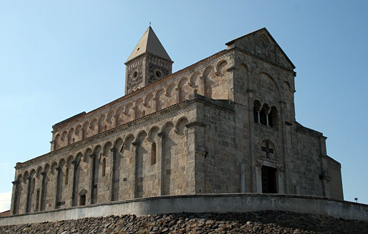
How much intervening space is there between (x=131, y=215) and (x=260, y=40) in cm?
1804

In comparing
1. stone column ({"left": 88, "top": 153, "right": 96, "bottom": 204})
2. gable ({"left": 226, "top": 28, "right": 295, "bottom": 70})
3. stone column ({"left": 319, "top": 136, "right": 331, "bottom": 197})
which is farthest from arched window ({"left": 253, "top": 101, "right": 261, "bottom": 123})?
stone column ({"left": 88, "top": 153, "right": 96, "bottom": 204})

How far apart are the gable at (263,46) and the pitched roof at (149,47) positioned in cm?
2093

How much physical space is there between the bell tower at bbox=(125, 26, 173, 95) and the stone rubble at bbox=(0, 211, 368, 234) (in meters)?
31.4

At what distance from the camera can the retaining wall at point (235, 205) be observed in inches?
760

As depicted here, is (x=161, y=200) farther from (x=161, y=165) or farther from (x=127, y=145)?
(x=127, y=145)

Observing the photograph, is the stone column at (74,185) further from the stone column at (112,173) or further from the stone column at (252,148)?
the stone column at (252,148)

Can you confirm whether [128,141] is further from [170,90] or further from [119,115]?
[119,115]

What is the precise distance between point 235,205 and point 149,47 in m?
36.0

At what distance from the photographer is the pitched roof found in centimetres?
5253

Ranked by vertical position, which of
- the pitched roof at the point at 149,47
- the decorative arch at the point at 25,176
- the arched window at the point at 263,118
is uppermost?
the pitched roof at the point at 149,47

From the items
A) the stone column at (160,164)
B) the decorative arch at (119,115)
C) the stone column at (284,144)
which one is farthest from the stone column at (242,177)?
the decorative arch at (119,115)

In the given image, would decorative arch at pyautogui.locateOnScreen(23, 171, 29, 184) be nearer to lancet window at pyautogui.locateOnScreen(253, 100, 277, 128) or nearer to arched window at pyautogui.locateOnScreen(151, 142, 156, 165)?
arched window at pyautogui.locateOnScreen(151, 142, 156, 165)

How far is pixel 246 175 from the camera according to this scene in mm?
28766

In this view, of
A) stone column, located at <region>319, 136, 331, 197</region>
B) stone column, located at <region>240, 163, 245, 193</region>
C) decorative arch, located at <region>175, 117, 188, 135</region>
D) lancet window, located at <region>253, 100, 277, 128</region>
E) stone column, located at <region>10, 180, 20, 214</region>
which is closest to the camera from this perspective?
stone column, located at <region>240, 163, 245, 193</region>
